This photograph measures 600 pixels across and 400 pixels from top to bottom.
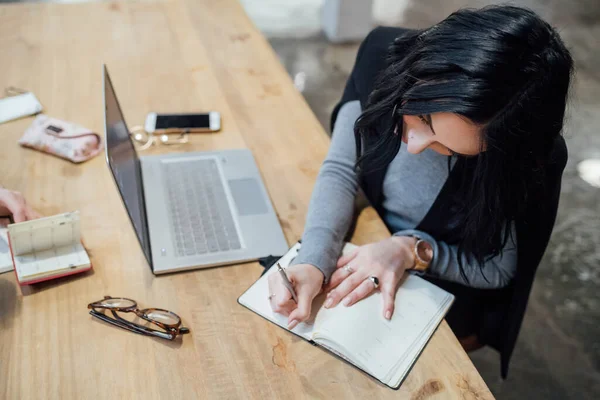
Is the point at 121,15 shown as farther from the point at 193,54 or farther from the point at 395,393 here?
the point at 395,393

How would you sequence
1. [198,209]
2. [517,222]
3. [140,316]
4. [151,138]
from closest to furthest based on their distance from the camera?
[140,316], [517,222], [198,209], [151,138]

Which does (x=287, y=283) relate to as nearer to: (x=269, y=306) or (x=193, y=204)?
(x=269, y=306)

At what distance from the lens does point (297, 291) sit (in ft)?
3.18

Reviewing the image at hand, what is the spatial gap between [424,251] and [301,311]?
30 cm

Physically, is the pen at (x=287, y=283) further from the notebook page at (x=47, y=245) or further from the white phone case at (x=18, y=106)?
the white phone case at (x=18, y=106)

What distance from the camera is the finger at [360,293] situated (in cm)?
98

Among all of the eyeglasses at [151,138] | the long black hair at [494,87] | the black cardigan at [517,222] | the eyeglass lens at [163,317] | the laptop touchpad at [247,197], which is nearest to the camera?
the long black hair at [494,87]

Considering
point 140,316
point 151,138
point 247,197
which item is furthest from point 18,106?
point 140,316

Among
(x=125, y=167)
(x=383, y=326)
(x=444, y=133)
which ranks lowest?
(x=383, y=326)

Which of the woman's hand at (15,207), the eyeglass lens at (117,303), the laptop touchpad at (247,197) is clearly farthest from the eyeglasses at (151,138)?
the eyeglass lens at (117,303)

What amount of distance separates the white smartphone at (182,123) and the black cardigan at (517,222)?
12.3 inches

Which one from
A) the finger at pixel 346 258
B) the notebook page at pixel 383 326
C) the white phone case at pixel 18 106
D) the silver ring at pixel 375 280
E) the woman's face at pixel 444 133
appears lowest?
the notebook page at pixel 383 326

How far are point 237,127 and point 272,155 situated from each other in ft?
0.48

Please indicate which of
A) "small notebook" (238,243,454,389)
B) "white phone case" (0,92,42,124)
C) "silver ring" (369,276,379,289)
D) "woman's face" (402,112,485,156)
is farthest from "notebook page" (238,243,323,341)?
"white phone case" (0,92,42,124)
